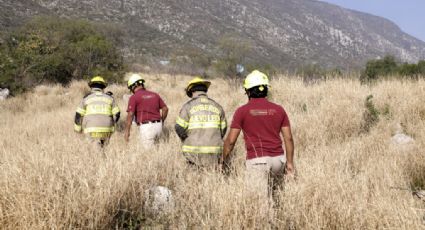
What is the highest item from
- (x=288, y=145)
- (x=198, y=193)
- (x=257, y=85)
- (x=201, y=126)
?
(x=257, y=85)

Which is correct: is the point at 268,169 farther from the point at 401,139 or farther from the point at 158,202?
the point at 401,139

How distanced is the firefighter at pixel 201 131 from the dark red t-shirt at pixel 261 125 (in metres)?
0.98

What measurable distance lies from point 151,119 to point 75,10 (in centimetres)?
6989

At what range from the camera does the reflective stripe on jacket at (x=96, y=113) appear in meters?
7.65

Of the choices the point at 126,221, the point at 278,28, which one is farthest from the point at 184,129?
the point at 278,28

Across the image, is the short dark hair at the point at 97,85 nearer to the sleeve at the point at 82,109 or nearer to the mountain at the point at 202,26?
the sleeve at the point at 82,109

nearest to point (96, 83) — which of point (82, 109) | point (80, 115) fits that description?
point (82, 109)

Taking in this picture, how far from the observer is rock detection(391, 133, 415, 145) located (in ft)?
22.7

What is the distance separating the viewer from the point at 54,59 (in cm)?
2677

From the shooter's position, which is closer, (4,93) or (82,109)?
(82,109)

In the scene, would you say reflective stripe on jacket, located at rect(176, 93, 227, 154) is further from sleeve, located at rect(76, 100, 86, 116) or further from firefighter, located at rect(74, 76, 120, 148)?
sleeve, located at rect(76, 100, 86, 116)

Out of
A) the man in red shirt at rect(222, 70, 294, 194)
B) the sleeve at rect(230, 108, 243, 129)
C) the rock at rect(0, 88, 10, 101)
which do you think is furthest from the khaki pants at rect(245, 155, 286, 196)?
the rock at rect(0, 88, 10, 101)

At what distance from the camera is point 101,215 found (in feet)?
12.5

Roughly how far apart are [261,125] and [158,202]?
1.49 m
